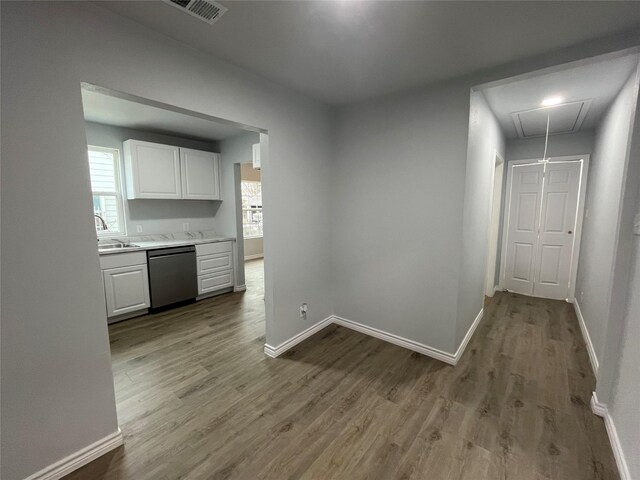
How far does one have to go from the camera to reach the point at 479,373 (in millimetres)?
2412

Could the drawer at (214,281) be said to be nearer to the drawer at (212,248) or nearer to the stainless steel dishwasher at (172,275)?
the stainless steel dishwasher at (172,275)

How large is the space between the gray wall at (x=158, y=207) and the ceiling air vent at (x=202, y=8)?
3005 mm

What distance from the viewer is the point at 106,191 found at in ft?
12.5

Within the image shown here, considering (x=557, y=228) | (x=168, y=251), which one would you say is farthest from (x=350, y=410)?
(x=557, y=228)

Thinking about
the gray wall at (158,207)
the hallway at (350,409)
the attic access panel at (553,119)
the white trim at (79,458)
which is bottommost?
the hallway at (350,409)

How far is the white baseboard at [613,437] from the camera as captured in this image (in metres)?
1.46

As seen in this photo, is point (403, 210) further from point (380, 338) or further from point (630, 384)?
point (630, 384)

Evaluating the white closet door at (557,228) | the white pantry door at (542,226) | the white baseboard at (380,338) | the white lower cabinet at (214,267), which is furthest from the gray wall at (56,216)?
the white closet door at (557,228)

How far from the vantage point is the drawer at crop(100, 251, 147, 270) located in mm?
3188

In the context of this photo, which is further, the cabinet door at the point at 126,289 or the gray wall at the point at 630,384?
the cabinet door at the point at 126,289

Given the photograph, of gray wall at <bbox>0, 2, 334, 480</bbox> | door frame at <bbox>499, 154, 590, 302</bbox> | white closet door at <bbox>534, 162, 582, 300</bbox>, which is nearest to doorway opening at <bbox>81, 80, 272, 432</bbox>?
gray wall at <bbox>0, 2, 334, 480</bbox>

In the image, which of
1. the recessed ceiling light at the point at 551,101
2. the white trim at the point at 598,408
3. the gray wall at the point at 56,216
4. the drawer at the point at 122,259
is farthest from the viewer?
the drawer at the point at 122,259

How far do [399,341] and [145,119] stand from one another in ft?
13.1

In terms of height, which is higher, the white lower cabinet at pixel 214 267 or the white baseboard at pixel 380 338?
the white lower cabinet at pixel 214 267
